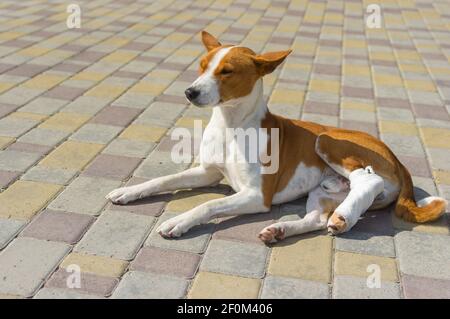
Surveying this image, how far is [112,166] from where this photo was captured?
505 cm

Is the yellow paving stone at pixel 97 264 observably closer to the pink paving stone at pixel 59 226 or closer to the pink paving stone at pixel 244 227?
the pink paving stone at pixel 59 226

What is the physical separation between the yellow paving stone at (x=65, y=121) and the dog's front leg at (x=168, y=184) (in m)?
1.53

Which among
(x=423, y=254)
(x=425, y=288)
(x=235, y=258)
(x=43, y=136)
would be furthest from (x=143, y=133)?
(x=425, y=288)

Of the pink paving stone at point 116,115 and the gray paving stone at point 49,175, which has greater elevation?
the gray paving stone at point 49,175

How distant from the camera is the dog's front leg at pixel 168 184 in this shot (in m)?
4.45

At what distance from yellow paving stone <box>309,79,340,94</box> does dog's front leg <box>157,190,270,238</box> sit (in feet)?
10.8

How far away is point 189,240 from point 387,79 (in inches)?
187

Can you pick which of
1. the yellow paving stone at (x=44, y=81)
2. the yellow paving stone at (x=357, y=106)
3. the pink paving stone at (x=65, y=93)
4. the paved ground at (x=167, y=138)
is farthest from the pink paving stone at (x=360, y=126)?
the yellow paving stone at (x=44, y=81)

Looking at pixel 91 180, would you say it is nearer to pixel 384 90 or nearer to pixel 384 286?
pixel 384 286

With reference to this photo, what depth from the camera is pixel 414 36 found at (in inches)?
398

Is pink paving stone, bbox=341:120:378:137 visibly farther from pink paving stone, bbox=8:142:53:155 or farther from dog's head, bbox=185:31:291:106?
pink paving stone, bbox=8:142:53:155
